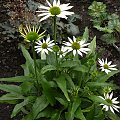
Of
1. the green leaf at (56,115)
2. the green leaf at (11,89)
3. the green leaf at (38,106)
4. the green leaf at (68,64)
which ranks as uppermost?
the green leaf at (68,64)

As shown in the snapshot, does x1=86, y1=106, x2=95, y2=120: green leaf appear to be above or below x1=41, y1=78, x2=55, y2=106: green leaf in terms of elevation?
below

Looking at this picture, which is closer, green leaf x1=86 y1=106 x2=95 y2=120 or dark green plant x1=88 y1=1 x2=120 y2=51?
green leaf x1=86 y1=106 x2=95 y2=120

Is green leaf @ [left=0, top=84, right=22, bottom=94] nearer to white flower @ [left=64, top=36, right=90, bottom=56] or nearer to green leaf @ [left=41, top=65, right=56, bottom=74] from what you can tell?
green leaf @ [left=41, top=65, right=56, bottom=74]

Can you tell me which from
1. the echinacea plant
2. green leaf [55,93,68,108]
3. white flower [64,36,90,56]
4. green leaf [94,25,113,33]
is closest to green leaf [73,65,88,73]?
the echinacea plant

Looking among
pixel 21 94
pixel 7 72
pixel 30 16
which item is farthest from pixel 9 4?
pixel 21 94

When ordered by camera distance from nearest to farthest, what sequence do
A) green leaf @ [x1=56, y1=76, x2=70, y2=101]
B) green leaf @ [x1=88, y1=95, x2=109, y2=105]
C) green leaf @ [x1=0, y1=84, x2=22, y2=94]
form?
green leaf @ [x1=56, y1=76, x2=70, y2=101], green leaf @ [x1=88, y1=95, x2=109, y2=105], green leaf @ [x1=0, y1=84, x2=22, y2=94]

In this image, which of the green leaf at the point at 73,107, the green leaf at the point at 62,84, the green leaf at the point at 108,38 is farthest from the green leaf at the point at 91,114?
the green leaf at the point at 108,38

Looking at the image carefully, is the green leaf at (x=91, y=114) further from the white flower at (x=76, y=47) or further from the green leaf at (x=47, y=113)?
the white flower at (x=76, y=47)

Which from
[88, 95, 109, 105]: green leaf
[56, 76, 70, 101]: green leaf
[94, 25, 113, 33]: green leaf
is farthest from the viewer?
[94, 25, 113, 33]: green leaf

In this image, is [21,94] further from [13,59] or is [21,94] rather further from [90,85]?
[13,59]
